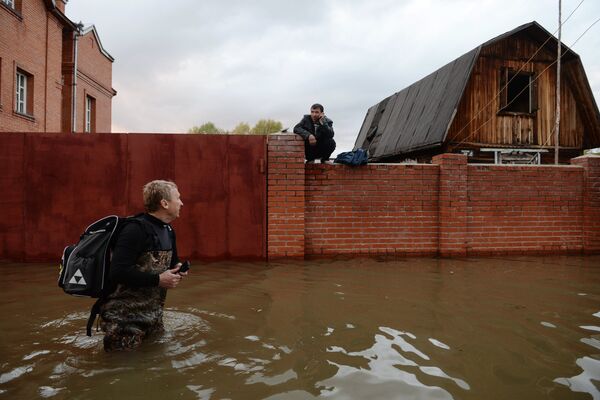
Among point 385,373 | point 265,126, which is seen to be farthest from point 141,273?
point 265,126

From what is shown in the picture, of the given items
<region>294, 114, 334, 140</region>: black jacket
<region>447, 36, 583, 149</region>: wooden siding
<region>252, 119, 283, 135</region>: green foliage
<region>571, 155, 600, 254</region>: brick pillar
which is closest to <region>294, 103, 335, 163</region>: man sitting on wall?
<region>294, 114, 334, 140</region>: black jacket

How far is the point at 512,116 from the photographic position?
1579 cm

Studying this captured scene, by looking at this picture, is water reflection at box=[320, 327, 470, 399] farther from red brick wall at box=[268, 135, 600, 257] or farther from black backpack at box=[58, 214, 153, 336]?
red brick wall at box=[268, 135, 600, 257]

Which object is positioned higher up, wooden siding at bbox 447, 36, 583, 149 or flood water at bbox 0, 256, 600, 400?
wooden siding at bbox 447, 36, 583, 149

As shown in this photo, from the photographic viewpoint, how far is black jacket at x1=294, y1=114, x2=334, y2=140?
7.16m

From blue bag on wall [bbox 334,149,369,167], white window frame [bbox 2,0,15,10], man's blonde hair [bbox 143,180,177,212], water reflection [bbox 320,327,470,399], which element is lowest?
water reflection [bbox 320,327,470,399]

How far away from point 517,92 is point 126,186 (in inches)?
591

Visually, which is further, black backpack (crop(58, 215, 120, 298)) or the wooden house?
the wooden house

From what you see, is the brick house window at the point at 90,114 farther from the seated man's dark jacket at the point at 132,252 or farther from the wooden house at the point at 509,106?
the seated man's dark jacket at the point at 132,252

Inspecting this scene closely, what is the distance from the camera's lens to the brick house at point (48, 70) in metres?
13.6

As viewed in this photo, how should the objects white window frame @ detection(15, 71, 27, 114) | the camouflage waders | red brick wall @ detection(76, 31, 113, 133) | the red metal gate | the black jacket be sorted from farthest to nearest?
red brick wall @ detection(76, 31, 113, 133) < white window frame @ detection(15, 71, 27, 114) < the black jacket < the red metal gate < the camouflage waders

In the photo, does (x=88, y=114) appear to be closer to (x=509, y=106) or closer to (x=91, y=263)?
(x=509, y=106)

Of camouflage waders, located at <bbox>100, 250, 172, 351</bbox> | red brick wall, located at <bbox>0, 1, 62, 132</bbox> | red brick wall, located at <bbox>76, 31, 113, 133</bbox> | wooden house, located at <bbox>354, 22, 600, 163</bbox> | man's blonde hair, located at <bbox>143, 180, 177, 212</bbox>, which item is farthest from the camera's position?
red brick wall, located at <bbox>76, 31, 113, 133</bbox>

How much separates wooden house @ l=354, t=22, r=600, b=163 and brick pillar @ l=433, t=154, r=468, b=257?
7277 mm
